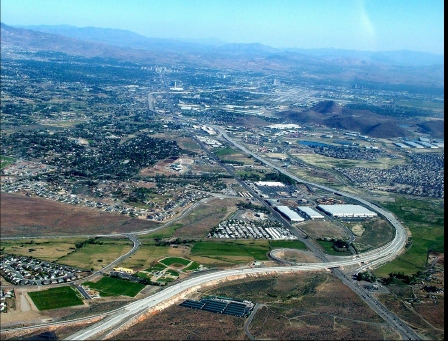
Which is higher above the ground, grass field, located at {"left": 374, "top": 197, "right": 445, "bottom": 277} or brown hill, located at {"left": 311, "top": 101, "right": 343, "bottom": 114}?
brown hill, located at {"left": 311, "top": 101, "right": 343, "bottom": 114}

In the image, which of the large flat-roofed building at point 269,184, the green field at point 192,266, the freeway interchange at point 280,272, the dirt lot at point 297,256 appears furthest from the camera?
the large flat-roofed building at point 269,184

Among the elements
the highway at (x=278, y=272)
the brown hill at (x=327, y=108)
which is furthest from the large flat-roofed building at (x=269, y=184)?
the brown hill at (x=327, y=108)

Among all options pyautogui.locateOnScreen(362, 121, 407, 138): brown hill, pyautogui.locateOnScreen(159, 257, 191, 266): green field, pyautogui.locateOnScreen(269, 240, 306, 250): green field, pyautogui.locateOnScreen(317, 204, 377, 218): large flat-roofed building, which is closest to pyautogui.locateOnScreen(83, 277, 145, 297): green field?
pyautogui.locateOnScreen(159, 257, 191, 266): green field

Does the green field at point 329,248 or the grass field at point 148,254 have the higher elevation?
the grass field at point 148,254

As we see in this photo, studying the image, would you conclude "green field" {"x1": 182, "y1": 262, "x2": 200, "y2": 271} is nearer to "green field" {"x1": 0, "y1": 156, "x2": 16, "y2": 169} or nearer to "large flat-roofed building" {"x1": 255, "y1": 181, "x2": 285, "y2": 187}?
"large flat-roofed building" {"x1": 255, "y1": 181, "x2": 285, "y2": 187}

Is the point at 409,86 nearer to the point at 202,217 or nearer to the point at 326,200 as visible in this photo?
the point at 326,200

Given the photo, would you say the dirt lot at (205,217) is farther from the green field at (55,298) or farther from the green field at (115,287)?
the green field at (55,298)
